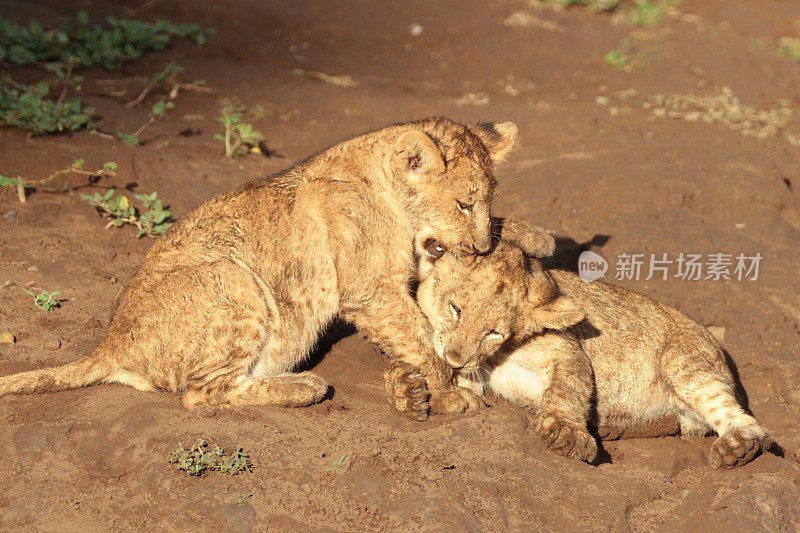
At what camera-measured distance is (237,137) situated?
8203mm

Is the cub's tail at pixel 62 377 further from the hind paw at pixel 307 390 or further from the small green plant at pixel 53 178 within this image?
the small green plant at pixel 53 178

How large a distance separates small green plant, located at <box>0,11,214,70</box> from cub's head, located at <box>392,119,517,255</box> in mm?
5357

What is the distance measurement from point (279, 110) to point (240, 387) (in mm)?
5541

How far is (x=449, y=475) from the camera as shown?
392 cm

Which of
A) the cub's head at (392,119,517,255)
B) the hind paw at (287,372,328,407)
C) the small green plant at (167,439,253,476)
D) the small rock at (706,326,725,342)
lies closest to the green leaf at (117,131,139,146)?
the cub's head at (392,119,517,255)

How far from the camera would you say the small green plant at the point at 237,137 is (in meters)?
7.53

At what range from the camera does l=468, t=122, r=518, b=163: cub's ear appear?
5.23 meters

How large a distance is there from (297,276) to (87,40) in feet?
21.2

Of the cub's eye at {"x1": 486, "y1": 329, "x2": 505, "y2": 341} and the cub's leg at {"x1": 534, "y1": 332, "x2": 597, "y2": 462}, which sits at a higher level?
the cub's eye at {"x1": 486, "y1": 329, "x2": 505, "y2": 341}

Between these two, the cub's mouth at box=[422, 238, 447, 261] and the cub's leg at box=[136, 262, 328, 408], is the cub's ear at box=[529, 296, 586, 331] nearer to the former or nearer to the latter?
the cub's mouth at box=[422, 238, 447, 261]

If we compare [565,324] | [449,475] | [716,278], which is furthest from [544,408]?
[716,278]

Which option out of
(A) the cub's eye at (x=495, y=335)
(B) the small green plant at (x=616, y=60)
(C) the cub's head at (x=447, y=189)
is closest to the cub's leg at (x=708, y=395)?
(A) the cub's eye at (x=495, y=335)

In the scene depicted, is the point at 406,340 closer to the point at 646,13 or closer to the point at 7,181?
the point at 7,181

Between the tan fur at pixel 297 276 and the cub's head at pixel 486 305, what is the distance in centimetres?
15
